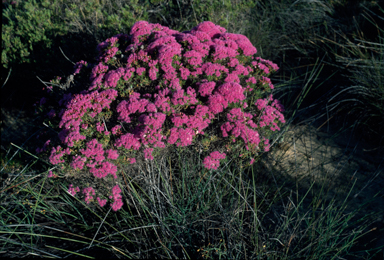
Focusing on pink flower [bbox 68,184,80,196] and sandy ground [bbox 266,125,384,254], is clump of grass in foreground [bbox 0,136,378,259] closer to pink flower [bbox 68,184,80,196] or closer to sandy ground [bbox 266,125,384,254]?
pink flower [bbox 68,184,80,196]

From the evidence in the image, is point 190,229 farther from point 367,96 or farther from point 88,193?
point 367,96

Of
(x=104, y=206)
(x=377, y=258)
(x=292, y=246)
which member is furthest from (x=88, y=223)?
(x=377, y=258)

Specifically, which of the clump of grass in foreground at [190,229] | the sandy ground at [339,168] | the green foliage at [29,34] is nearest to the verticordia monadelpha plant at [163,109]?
the clump of grass in foreground at [190,229]

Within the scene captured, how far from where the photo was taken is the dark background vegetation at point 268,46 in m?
3.94

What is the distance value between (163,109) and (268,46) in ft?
10.3

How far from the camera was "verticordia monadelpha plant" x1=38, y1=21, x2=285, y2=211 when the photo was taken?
8.57 ft

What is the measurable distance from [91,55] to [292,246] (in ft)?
13.5

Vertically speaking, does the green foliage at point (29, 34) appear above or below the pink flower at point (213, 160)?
above

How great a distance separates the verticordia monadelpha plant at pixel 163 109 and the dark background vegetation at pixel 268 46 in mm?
1143

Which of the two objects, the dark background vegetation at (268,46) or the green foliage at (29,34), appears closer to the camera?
the dark background vegetation at (268,46)

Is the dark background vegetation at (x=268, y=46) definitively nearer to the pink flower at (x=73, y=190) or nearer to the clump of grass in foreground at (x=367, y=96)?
the clump of grass in foreground at (x=367, y=96)

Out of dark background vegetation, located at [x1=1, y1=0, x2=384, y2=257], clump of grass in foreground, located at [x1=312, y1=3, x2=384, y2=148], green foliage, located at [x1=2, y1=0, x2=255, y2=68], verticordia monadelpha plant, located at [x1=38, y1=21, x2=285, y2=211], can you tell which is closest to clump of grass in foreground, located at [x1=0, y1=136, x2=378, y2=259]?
verticordia monadelpha plant, located at [x1=38, y1=21, x2=285, y2=211]

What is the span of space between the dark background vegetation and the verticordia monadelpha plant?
3.75 feet

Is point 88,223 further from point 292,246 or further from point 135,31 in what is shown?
point 135,31
